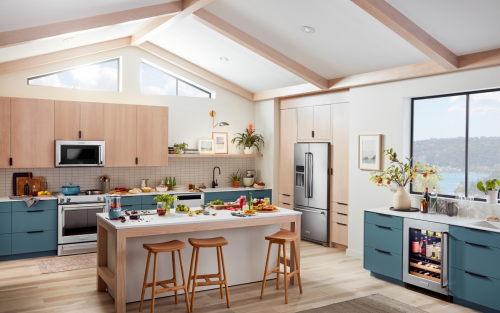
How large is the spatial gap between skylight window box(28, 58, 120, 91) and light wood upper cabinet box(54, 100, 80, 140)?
0.67m

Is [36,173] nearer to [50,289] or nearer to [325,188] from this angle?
[50,289]

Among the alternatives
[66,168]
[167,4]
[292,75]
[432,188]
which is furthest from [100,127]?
[432,188]

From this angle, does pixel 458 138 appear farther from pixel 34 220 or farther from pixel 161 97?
pixel 34 220

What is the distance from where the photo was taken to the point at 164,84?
302 inches

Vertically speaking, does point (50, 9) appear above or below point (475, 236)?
above

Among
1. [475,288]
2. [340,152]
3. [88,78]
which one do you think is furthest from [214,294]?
[88,78]

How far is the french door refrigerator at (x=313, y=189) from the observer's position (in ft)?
22.4

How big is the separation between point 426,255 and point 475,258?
0.61 meters

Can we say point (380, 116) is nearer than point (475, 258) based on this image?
No

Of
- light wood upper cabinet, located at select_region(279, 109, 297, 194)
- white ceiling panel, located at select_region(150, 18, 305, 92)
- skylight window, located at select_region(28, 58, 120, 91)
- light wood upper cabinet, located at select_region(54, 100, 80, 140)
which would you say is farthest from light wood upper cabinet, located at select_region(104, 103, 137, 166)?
light wood upper cabinet, located at select_region(279, 109, 297, 194)

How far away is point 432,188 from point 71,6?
479cm

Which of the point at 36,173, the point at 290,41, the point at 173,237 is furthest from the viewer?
the point at 36,173

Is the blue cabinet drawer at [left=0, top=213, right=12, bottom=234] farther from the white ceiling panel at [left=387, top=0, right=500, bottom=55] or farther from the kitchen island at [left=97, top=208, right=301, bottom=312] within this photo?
the white ceiling panel at [left=387, top=0, right=500, bottom=55]

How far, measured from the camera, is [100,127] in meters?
6.53
